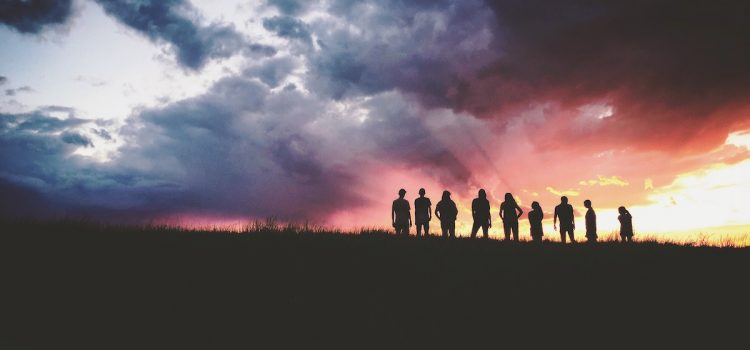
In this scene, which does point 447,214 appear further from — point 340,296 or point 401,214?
point 340,296

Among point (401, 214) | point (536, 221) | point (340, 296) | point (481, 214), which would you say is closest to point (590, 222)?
point (536, 221)

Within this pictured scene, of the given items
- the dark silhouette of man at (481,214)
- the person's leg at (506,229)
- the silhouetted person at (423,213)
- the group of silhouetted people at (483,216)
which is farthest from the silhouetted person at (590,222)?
the silhouetted person at (423,213)

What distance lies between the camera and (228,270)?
8055 mm

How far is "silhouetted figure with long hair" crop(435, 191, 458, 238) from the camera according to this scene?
14414 mm

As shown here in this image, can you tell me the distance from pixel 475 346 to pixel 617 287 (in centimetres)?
411

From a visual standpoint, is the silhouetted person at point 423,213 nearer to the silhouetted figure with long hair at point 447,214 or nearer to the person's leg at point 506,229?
the silhouetted figure with long hair at point 447,214

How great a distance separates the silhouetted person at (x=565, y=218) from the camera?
15352 mm

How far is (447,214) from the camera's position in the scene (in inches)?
569

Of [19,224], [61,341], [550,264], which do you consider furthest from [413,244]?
[19,224]

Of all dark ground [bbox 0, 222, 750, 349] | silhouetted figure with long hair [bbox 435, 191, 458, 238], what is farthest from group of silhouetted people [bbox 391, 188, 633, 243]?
dark ground [bbox 0, 222, 750, 349]

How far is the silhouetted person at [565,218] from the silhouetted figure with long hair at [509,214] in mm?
1757

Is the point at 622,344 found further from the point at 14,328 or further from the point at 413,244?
the point at 14,328

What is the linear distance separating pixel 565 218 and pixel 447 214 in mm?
4841

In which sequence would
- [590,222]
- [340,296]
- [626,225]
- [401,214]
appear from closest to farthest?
1. [340,296]
2. [401,214]
3. [590,222]
4. [626,225]
